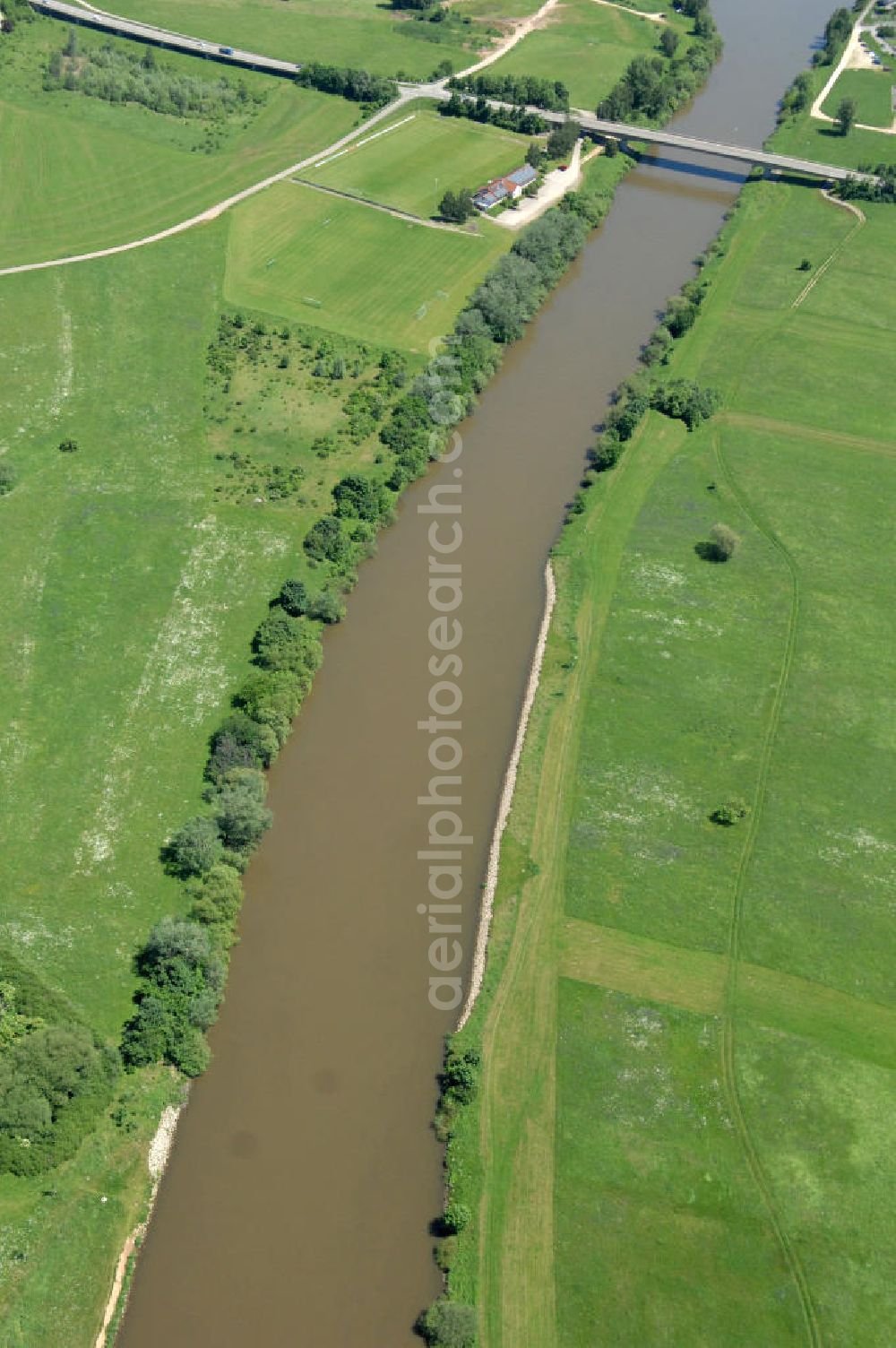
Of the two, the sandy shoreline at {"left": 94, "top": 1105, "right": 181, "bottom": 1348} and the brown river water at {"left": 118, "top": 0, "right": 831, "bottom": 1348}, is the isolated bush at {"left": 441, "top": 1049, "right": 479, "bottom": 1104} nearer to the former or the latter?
the brown river water at {"left": 118, "top": 0, "right": 831, "bottom": 1348}

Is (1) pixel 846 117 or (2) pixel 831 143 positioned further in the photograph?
(1) pixel 846 117

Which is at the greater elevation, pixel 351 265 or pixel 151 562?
pixel 351 265

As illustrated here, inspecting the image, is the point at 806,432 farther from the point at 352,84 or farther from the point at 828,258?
the point at 352,84

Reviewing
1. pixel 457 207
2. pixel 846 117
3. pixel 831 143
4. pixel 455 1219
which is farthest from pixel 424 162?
pixel 455 1219

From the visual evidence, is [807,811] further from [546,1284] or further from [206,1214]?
[206,1214]

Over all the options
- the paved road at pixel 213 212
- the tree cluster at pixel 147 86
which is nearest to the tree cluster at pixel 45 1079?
the paved road at pixel 213 212

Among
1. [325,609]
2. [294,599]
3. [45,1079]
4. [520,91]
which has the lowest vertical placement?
[45,1079]
